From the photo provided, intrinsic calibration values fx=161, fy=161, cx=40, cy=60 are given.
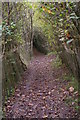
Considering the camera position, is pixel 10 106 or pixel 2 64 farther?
pixel 2 64

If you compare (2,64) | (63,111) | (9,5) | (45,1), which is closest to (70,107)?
(63,111)

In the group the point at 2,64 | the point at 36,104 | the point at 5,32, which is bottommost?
the point at 36,104

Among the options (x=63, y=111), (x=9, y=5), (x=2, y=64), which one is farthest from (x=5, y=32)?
(x=63, y=111)

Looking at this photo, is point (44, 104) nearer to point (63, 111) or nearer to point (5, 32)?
point (63, 111)

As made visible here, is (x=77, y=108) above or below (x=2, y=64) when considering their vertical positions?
below

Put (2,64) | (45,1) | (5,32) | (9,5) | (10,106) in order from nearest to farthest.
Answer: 1. (10,106)
2. (2,64)
3. (5,32)
4. (45,1)
5. (9,5)

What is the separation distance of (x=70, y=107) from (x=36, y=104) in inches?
35.8

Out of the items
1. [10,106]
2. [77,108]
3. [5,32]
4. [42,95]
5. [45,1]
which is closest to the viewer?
[77,108]

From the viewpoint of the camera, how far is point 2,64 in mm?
4383

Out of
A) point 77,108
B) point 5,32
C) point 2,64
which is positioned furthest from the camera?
point 5,32

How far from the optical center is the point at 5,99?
4.30 meters

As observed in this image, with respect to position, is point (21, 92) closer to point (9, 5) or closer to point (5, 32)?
point (5, 32)

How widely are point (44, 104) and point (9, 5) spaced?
438cm

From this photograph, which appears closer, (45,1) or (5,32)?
(5,32)
